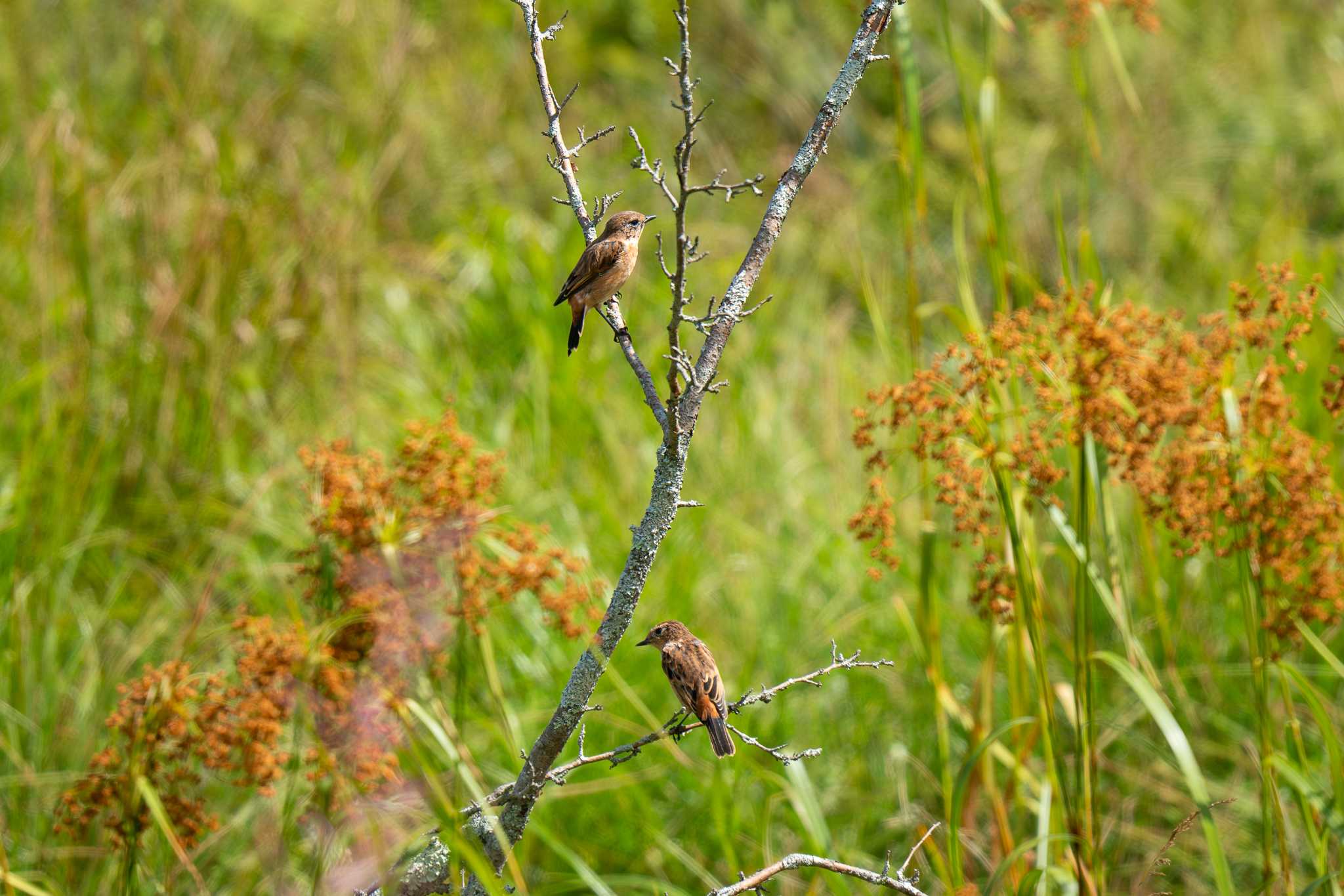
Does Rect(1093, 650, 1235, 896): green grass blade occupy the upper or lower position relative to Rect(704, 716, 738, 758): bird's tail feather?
lower

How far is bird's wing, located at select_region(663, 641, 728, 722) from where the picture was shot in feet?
8.20

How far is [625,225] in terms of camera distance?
2.82 metres

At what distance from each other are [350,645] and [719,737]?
0.83 m

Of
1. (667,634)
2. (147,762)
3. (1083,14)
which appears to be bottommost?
(667,634)

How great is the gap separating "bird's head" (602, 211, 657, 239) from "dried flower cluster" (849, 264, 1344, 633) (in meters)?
0.68

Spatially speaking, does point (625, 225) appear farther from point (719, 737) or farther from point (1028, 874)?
point (1028, 874)

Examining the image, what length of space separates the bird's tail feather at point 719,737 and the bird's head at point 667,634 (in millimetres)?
290

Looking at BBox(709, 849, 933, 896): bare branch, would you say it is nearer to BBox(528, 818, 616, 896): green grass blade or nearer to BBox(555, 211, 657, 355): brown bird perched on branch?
BBox(528, 818, 616, 896): green grass blade

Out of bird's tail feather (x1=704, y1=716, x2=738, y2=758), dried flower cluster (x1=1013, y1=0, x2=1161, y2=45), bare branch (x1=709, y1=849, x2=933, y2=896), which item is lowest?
bare branch (x1=709, y1=849, x2=933, y2=896)

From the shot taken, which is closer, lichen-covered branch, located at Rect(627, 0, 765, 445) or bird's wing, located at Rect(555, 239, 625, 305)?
lichen-covered branch, located at Rect(627, 0, 765, 445)

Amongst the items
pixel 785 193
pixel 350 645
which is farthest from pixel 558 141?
pixel 350 645

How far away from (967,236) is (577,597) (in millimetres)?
5697

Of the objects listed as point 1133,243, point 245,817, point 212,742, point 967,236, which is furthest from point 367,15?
point 212,742

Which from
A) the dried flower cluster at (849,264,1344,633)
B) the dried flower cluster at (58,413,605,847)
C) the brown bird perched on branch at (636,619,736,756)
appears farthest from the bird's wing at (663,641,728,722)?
the dried flower cluster at (849,264,1344,633)
